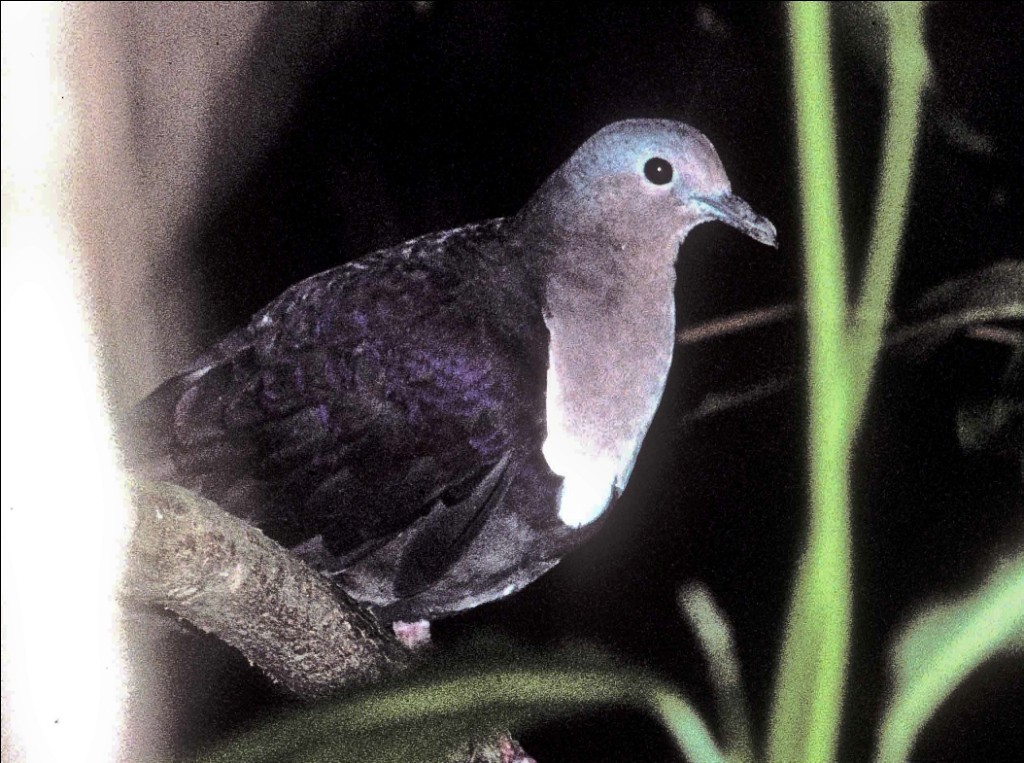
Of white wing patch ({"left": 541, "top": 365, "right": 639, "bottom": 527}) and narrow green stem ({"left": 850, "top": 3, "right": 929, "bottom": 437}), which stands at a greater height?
narrow green stem ({"left": 850, "top": 3, "right": 929, "bottom": 437})

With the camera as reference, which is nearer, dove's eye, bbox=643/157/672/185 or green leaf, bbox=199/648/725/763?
green leaf, bbox=199/648/725/763

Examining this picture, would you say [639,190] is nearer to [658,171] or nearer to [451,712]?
[658,171]

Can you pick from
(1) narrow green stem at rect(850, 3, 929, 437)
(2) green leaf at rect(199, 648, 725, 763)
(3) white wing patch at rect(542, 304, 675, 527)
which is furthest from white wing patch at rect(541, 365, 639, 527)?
(1) narrow green stem at rect(850, 3, 929, 437)

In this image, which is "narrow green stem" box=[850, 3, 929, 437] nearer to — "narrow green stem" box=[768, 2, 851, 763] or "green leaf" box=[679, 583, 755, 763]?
"narrow green stem" box=[768, 2, 851, 763]

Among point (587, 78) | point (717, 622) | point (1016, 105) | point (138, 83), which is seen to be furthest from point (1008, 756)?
point (138, 83)

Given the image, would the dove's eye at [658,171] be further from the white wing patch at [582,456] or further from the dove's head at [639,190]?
the white wing patch at [582,456]

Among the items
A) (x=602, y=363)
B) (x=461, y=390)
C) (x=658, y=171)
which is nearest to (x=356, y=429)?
(x=461, y=390)
